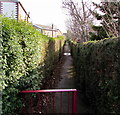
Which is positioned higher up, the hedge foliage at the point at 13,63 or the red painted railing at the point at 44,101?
the hedge foliage at the point at 13,63

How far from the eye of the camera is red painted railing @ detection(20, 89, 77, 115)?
2783 millimetres

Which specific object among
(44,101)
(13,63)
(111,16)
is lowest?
(44,101)

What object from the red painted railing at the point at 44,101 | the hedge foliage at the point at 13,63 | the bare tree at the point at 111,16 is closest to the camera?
the hedge foliage at the point at 13,63

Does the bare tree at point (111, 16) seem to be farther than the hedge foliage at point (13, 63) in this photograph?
Yes

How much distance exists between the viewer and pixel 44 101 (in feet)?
12.5

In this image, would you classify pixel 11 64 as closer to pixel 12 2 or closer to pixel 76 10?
pixel 12 2

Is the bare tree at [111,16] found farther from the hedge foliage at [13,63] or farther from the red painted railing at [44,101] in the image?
the hedge foliage at [13,63]

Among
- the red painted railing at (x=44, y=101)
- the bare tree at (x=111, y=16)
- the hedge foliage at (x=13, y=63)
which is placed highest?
the bare tree at (x=111, y=16)

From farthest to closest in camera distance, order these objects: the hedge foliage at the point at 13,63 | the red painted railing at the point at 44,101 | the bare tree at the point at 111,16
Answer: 1. the bare tree at the point at 111,16
2. the red painted railing at the point at 44,101
3. the hedge foliage at the point at 13,63

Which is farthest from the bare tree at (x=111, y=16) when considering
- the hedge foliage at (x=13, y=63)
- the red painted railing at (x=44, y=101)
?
the hedge foliage at (x=13, y=63)

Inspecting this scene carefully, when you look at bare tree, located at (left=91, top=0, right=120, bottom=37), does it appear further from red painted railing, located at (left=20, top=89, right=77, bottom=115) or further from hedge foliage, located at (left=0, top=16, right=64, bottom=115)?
hedge foliage, located at (left=0, top=16, right=64, bottom=115)

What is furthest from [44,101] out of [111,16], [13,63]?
[111,16]

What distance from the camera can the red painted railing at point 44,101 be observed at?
2.78m

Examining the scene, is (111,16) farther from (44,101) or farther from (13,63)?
(13,63)
